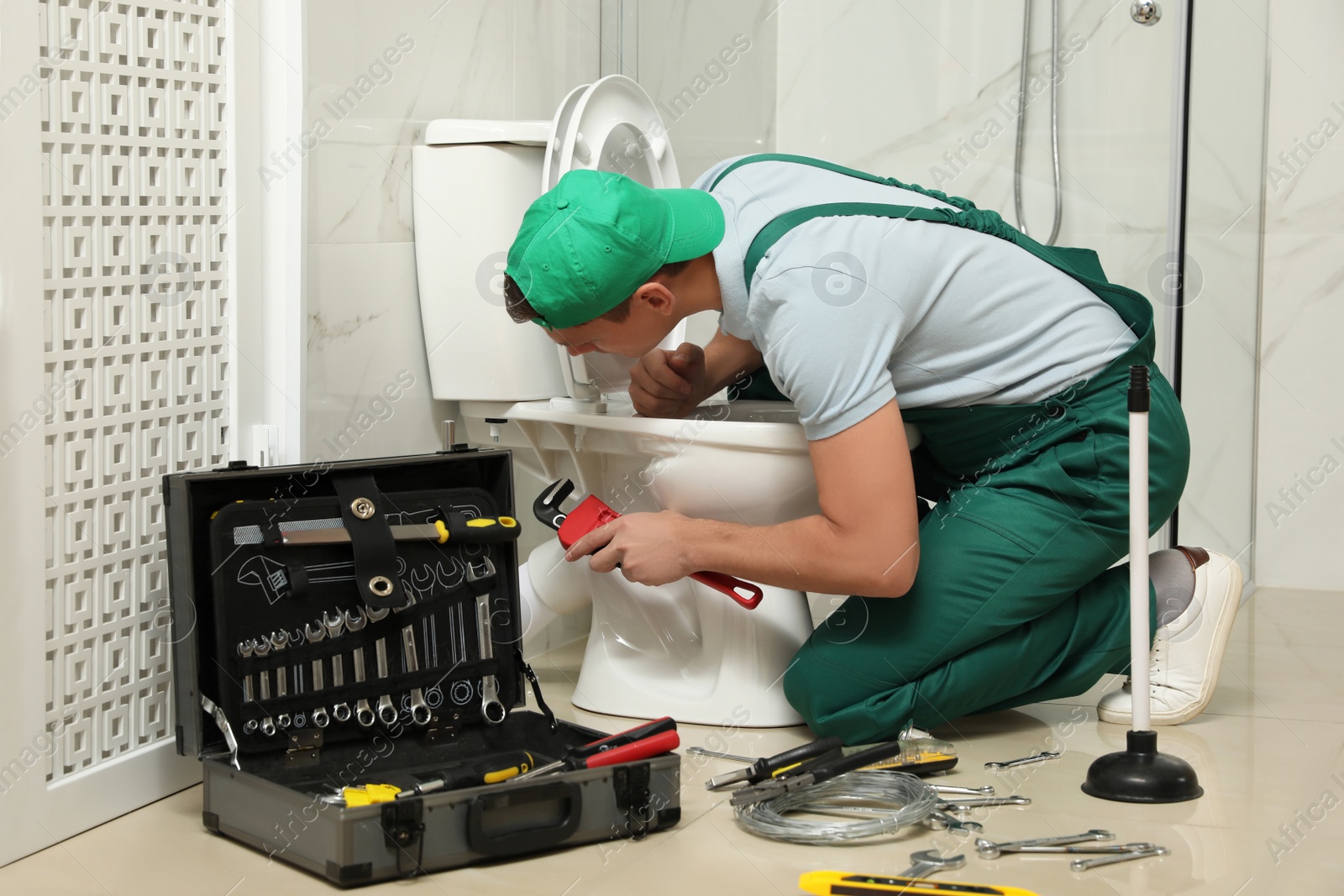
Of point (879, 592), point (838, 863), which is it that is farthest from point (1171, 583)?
point (838, 863)

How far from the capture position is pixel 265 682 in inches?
47.6

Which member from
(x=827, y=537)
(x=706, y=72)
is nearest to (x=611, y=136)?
(x=706, y=72)

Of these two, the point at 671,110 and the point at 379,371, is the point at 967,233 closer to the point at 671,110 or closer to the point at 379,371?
the point at 379,371

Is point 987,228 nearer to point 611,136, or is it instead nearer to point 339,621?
point 611,136

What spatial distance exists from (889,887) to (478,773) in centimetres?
37

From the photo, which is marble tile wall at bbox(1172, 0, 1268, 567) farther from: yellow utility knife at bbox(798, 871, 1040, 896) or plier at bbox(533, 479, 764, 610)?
yellow utility knife at bbox(798, 871, 1040, 896)

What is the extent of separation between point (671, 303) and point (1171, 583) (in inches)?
27.5

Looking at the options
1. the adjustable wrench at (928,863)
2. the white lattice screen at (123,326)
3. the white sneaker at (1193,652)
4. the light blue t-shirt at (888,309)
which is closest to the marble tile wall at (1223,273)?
the white sneaker at (1193,652)

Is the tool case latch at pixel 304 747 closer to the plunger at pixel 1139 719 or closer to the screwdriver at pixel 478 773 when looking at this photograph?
the screwdriver at pixel 478 773

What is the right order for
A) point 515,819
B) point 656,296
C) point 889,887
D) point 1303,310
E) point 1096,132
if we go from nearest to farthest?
point 889,887 → point 515,819 → point 656,296 → point 1096,132 → point 1303,310

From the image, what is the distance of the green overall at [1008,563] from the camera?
1435 millimetres

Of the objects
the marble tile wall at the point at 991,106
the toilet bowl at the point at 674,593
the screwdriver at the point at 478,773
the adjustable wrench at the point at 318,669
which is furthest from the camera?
the marble tile wall at the point at 991,106

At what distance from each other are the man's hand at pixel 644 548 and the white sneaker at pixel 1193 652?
575mm

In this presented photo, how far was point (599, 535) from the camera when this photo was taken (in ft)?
4.62
